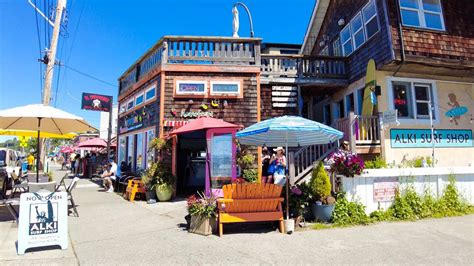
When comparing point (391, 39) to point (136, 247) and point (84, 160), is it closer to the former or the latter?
point (136, 247)

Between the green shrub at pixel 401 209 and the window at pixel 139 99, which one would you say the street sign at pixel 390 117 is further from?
the window at pixel 139 99

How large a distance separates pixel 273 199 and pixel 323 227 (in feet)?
4.18

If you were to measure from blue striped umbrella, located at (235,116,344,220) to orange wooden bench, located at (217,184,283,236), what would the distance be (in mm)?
341

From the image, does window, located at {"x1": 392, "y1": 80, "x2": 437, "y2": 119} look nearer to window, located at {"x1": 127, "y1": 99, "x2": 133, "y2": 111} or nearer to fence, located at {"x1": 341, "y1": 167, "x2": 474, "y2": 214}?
fence, located at {"x1": 341, "y1": 167, "x2": 474, "y2": 214}

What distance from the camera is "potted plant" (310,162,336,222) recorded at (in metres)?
6.50

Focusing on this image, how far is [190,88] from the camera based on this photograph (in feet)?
33.5

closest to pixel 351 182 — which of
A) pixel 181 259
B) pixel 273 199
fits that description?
pixel 273 199

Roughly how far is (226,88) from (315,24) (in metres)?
9.05

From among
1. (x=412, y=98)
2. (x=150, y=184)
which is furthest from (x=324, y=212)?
(x=412, y=98)

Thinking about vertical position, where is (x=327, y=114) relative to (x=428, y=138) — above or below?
above

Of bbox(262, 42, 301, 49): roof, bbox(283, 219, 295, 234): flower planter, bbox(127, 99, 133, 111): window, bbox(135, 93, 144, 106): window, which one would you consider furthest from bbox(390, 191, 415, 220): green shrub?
bbox(262, 42, 301, 49): roof

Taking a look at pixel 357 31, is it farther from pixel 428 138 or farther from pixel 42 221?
pixel 42 221

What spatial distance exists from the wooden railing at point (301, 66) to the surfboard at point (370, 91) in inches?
73.7

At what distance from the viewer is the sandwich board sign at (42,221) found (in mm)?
4734
